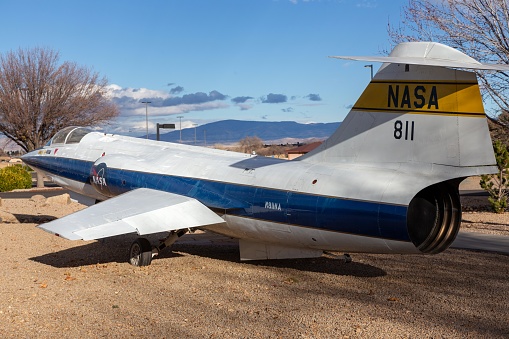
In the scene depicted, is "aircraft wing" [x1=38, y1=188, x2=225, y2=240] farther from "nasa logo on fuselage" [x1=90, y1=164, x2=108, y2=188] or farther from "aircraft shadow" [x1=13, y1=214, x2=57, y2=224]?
"aircraft shadow" [x1=13, y1=214, x2=57, y2=224]

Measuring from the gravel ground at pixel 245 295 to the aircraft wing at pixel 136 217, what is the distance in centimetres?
97

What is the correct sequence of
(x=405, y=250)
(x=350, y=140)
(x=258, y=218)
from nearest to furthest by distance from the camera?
(x=405, y=250)
(x=350, y=140)
(x=258, y=218)

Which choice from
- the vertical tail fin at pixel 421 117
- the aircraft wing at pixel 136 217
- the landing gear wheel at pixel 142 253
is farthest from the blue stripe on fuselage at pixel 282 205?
the landing gear wheel at pixel 142 253

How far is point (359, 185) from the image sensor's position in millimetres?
8945

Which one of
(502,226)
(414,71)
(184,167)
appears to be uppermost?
(414,71)

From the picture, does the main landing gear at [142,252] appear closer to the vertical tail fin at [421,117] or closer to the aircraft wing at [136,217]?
the aircraft wing at [136,217]

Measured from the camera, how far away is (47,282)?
1015 cm

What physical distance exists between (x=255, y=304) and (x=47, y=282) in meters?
4.09

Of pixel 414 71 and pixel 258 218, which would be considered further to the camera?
pixel 258 218

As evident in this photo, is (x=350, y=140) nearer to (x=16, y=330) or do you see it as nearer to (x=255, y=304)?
(x=255, y=304)

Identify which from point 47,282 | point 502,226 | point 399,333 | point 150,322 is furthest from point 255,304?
point 502,226

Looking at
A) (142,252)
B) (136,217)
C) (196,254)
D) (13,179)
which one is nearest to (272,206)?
(136,217)

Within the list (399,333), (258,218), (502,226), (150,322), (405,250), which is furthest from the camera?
(502,226)

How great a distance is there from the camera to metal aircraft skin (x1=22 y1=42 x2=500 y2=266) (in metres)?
8.35
